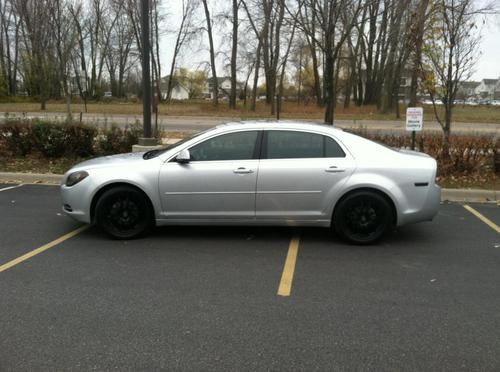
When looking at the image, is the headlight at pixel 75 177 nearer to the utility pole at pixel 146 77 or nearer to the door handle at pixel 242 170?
the door handle at pixel 242 170

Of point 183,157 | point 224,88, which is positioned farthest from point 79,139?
point 224,88

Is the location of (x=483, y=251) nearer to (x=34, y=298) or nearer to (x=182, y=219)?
(x=182, y=219)

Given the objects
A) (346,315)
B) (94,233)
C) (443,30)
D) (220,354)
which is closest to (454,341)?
(346,315)

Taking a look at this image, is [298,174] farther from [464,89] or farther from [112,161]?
[464,89]

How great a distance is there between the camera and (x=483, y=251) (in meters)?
5.23

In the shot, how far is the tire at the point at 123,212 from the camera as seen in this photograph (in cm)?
536

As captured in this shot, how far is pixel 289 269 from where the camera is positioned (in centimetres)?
461

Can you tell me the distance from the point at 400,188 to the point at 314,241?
1.18 m

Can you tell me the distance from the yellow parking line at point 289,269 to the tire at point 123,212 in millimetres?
1710

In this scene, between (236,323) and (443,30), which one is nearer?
(236,323)

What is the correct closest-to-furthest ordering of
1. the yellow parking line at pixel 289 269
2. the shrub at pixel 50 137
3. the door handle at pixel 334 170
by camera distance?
the yellow parking line at pixel 289 269 < the door handle at pixel 334 170 < the shrub at pixel 50 137

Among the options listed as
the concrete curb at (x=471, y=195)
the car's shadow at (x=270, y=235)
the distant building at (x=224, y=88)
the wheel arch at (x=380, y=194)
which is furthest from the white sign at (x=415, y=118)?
the distant building at (x=224, y=88)

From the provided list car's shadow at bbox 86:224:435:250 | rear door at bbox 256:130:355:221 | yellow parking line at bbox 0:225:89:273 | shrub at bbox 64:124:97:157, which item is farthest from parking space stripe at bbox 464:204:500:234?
shrub at bbox 64:124:97:157

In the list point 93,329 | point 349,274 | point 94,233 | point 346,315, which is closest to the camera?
point 93,329
